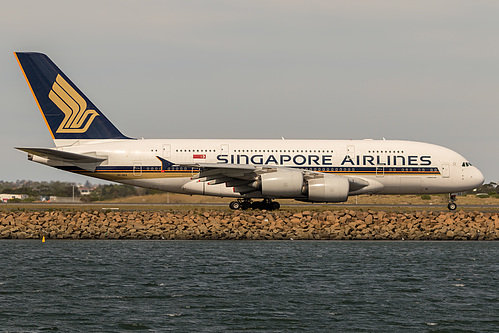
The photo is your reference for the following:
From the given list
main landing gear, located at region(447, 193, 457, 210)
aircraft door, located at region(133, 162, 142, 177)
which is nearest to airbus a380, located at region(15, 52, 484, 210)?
aircraft door, located at region(133, 162, 142, 177)

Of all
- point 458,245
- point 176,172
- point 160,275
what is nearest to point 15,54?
point 176,172

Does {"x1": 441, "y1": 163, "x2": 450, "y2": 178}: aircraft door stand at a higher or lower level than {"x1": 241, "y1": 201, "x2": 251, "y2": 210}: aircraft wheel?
higher

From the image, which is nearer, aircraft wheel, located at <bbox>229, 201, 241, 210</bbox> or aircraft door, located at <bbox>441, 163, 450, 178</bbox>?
aircraft wheel, located at <bbox>229, 201, 241, 210</bbox>

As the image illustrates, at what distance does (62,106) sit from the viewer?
135 ft

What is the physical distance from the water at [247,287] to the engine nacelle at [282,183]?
8241mm

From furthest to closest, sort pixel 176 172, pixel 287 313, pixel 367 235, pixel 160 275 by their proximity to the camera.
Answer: pixel 176 172 → pixel 367 235 → pixel 160 275 → pixel 287 313

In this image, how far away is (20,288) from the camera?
61.8ft

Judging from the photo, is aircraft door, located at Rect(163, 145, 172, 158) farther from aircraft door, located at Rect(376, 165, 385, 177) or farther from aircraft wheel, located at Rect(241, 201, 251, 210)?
aircraft door, located at Rect(376, 165, 385, 177)

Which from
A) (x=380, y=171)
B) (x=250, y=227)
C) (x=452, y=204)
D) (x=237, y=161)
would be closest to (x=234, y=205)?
(x=237, y=161)

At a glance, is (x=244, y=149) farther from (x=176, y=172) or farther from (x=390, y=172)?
(x=390, y=172)

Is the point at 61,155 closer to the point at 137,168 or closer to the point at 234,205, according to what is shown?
the point at 137,168

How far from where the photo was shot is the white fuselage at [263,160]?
39156 mm

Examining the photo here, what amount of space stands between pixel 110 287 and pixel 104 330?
16.0 ft

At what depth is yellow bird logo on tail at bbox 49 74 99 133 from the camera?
41094 millimetres
